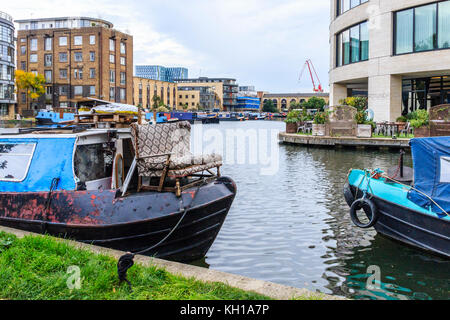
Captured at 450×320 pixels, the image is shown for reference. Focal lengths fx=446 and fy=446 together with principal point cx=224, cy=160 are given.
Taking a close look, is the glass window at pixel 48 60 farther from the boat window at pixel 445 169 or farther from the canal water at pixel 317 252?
the boat window at pixel 445 169

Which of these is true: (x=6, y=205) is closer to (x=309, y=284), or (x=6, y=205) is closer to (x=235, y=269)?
(x=235, y=269)

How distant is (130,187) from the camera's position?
842cm

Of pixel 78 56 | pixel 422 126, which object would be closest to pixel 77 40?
pixel 78 56

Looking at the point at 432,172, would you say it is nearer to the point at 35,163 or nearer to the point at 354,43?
the point at 35,163

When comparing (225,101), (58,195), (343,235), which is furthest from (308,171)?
(225,101)

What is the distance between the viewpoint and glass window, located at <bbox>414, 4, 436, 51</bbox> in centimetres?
3059

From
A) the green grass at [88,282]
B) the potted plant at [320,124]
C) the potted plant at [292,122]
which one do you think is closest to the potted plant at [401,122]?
the potted plant at [320,124]

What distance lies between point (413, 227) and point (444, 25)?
26.3 meters

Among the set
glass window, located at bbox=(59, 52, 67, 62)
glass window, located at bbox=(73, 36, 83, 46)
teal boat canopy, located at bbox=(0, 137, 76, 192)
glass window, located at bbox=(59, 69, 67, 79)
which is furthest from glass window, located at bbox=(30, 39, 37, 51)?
teal boat canopy, located at bbox=(0, 137, 76, 192)

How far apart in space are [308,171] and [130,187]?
12.1 metres

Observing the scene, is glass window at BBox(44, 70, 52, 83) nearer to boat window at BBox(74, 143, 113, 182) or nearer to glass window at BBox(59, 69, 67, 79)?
glass window at BBox(59, 69, 67, 79)

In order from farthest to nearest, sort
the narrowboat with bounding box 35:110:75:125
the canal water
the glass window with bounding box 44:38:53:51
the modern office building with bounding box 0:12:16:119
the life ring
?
1. the glass window with bounding box 44:38:53:51
2. the modern office building with bounding box 0:12:16:119
3. the narrowboat with bounding box 35:110:75:125
4. the life ring
5. the canal water

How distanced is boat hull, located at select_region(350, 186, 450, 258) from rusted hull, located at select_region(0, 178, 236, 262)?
3.46m
